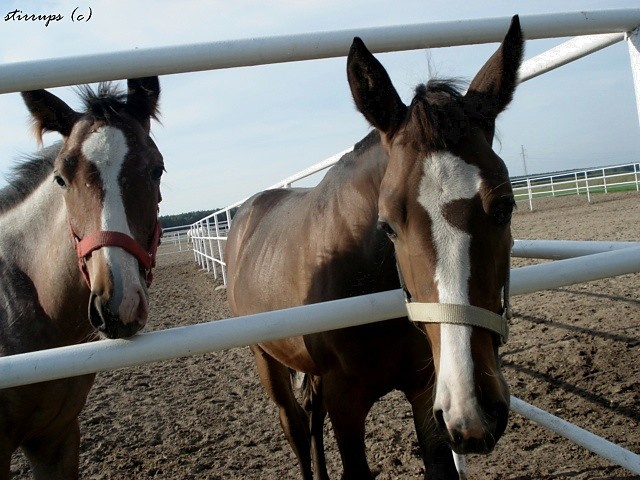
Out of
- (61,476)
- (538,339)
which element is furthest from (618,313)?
(61,476)

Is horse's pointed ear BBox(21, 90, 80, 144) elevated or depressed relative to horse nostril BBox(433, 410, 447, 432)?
elevated

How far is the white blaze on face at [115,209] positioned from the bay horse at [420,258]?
2.56ft

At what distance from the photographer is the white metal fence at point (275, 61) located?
4.27 feet

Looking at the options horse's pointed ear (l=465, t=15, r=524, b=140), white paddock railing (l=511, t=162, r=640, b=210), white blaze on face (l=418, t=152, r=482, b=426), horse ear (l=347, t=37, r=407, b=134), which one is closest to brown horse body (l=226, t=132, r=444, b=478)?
horse ear (l=347, t=37, r=407, b=134)

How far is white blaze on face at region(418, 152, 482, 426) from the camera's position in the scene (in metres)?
1.29

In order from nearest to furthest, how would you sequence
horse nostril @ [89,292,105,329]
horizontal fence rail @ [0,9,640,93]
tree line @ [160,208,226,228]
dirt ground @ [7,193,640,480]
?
horizontal fence rail @ [0,9,640,93] < horse nostril @ [89,292,105,329] < dirt ground @ [7,193,640,480] < tree line @ [160,208,226,228]

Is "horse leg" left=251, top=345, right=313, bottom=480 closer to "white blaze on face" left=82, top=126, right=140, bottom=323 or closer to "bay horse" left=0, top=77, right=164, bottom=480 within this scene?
"bay horse" left=0, top=77, right=164, bottom=480

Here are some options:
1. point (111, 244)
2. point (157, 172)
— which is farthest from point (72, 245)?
point (111, 244)

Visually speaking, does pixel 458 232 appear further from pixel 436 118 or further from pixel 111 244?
pixel 111 244

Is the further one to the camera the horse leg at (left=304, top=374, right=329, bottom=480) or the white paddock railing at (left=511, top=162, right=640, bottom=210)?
the white paddock railing at (left=511, top=162, right=640, bottom=210)

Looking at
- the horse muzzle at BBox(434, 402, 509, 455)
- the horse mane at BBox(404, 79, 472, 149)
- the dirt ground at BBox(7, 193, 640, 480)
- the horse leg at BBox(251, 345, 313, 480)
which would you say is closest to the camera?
the horse muzzle at BBox(434, 402, 509, 455)

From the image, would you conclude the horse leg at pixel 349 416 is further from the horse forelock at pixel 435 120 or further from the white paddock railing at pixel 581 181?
the white paddock railing at pixel 581 181

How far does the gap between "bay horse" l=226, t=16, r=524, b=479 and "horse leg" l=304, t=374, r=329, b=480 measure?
0.89 meters

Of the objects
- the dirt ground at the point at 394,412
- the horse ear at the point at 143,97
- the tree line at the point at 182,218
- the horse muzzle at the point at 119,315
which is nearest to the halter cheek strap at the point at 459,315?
the horse muzzle at the point at 119,315
